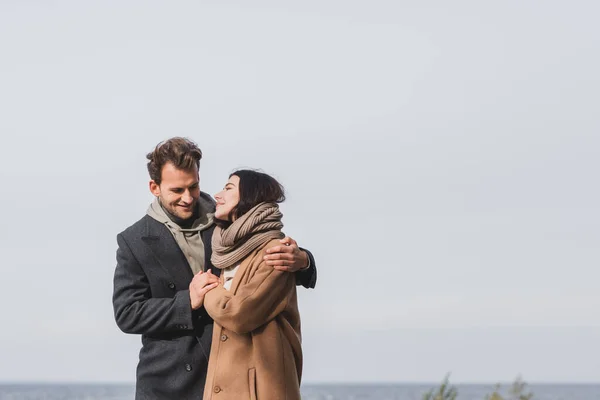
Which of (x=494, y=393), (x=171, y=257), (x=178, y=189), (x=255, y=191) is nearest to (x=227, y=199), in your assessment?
(x=255, y=191)

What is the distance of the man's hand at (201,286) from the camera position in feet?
20.0

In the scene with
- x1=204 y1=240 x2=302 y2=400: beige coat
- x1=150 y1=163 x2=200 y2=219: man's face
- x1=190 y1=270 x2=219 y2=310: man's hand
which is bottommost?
x1=204 y1=240 x2=302 y2=400: beige coat

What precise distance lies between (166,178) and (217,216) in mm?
447

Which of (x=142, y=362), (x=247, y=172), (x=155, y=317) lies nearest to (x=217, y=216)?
(x=247, y=172)

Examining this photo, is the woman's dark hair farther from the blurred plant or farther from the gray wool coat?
the blurred plant

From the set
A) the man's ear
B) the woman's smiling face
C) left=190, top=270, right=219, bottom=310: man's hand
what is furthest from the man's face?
left=190, top=270, right=219, bottom=310: man's hand

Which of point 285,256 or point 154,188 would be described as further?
point 154,188

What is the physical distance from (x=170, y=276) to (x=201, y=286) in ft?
1.36

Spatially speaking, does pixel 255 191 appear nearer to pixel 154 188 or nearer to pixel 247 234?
pixel 247 234

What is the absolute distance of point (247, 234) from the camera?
5.94 m

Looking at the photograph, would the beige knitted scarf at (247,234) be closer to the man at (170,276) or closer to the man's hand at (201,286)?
the man's hand at (201,286)

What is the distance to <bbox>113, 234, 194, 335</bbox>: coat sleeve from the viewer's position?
20.4 feet

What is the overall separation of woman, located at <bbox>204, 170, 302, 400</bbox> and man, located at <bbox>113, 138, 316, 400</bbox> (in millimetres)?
213

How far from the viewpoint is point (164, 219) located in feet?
21.3
